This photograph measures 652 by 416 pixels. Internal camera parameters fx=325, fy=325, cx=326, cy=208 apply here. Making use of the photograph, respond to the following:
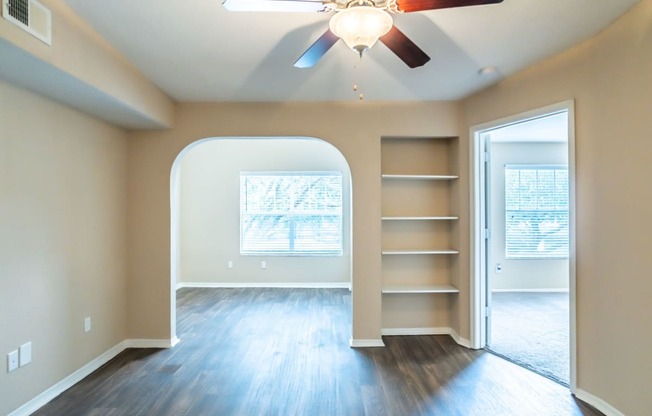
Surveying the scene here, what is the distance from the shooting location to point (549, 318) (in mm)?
4160

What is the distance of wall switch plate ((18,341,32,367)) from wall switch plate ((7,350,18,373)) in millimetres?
23

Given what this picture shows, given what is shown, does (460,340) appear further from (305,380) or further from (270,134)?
(270,134)

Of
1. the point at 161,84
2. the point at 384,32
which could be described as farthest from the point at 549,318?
the point at 161,84

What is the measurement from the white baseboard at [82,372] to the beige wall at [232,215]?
2658 millimetres

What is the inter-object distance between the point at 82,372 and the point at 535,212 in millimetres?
6394

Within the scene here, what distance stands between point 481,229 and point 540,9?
77.5 inches

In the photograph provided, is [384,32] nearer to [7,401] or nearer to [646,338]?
[646,338]

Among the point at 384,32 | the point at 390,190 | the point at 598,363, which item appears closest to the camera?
the point at 384,32

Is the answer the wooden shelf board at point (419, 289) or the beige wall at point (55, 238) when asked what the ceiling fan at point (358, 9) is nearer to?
the beige wall at point (55, 238)

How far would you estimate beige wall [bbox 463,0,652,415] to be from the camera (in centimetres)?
192

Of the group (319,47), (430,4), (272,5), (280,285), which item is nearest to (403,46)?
(430,4)

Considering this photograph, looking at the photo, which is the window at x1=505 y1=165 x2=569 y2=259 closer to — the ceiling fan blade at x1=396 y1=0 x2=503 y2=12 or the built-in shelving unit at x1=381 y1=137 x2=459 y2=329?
the built-in shelving unit at x1=381 y1=137 x2=459 y2=329

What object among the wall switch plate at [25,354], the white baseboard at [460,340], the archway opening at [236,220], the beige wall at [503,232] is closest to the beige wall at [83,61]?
the wall switch plate at [25,354]

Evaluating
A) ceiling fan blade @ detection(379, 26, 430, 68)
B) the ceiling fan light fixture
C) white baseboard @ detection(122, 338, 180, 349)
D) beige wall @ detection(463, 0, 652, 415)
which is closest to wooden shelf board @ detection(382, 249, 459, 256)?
beige wall @ detection(463, 0, 652, 415)
